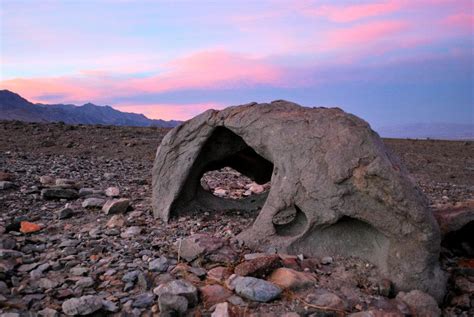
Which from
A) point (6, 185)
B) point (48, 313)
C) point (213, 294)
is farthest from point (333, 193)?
point (6, 185)

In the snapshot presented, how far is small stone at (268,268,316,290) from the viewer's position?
18.1ft

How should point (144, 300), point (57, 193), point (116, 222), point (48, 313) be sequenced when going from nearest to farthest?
point (48, 313), point (144, 300), point (116, 222), point (57, 193)

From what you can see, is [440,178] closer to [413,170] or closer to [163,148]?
[413,170]

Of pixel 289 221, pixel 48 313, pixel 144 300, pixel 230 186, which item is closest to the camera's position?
pixel 48 313

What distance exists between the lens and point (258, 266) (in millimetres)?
5730

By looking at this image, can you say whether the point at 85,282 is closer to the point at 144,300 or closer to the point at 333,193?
the point at 144,300

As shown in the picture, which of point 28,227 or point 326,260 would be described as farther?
point 28,227

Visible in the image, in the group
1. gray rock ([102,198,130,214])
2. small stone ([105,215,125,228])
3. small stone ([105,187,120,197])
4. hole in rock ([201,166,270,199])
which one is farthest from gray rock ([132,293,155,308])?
small stone ([105,187,120,197])

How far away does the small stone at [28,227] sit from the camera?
752 cm

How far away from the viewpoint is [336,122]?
21.2 ft

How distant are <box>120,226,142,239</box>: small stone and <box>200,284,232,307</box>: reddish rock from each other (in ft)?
6.85

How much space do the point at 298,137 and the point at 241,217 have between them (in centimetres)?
216

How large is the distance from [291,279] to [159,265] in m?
1.64

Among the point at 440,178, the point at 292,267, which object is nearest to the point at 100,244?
the point at 292,267
